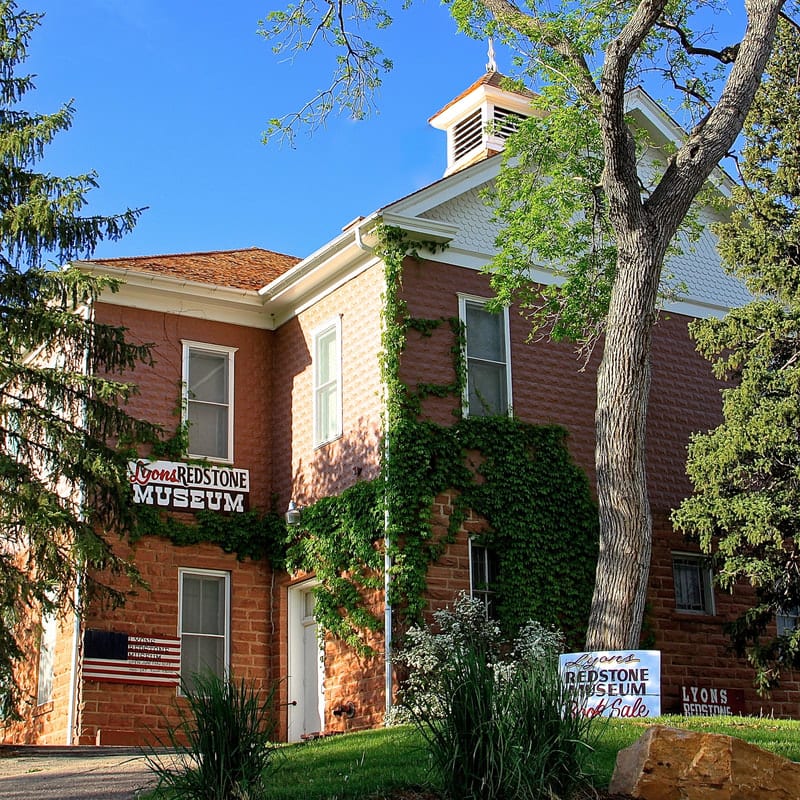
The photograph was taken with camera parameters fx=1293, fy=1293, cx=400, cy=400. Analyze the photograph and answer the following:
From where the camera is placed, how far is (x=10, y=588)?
1463 centimetres

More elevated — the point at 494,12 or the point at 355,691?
the point at 494,12

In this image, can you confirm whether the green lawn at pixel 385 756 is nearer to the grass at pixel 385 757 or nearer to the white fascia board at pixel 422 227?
the grass at pixel 385 757

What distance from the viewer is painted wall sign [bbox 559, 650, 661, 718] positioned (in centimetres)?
1265

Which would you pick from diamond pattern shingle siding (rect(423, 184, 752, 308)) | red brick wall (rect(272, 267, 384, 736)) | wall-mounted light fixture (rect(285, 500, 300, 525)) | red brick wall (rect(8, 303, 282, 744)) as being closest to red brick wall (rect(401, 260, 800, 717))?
diamond pattern shingle siding (rect(423, 184, 752, 308))

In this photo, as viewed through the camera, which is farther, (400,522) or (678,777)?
(400,522)

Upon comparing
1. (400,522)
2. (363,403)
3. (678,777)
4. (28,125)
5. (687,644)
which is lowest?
(678,777)

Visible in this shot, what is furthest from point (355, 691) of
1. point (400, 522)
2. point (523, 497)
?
point (523, 497)

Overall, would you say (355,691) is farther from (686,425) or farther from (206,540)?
(686,425)

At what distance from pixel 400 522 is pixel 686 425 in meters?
5.77

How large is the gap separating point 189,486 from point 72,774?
6884 mm

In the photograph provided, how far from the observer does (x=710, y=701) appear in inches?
733

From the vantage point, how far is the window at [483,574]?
1742 cm

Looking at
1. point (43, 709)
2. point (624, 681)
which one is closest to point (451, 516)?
point (624, 681)

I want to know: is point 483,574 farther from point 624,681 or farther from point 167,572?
point 624,681
